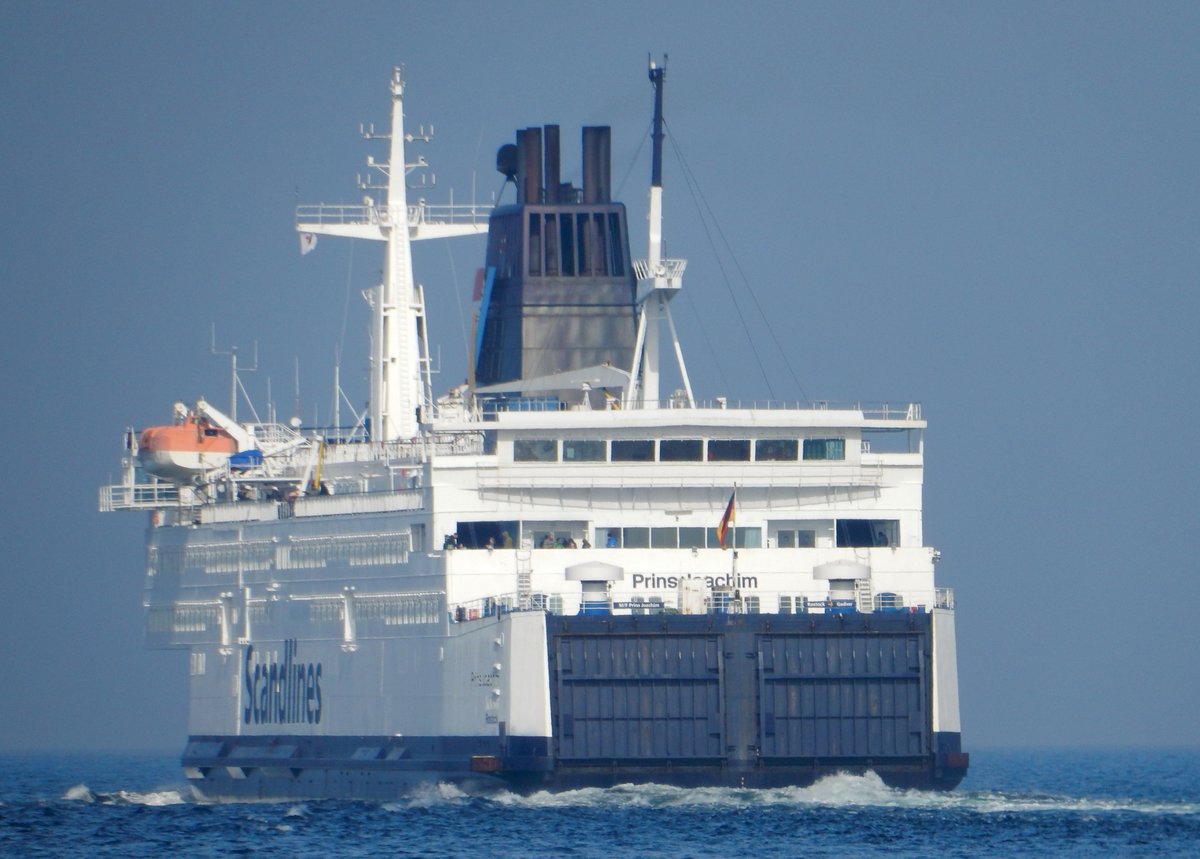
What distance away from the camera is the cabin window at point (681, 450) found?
5462 cm

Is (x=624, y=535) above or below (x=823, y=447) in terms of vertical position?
below

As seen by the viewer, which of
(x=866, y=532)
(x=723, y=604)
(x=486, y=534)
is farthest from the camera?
(x=866, y=532)

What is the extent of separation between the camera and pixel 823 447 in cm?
5522

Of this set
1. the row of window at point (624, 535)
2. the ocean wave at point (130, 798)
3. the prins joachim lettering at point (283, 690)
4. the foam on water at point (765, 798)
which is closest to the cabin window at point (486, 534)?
the row of window at point (624, 535)

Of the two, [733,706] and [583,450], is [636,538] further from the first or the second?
[733,706]

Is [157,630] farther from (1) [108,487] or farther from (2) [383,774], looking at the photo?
(2) [383,774]

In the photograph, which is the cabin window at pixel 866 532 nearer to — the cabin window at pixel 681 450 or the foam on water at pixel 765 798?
the cabin window at pixel 681 450

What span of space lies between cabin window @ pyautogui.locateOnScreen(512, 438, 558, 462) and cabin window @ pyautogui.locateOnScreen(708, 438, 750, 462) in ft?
10.4

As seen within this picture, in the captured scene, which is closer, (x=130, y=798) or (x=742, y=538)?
(x=742, y=538)

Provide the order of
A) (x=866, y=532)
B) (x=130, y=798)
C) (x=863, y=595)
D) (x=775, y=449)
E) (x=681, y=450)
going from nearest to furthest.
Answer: (x=863, y=595) → (x=681, y=450) → (x=775, y=449) → (x=866, y=532) → (x=130, y=798)

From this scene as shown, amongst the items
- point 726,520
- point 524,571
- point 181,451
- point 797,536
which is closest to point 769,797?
point 726,520

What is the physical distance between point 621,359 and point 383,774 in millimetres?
11777

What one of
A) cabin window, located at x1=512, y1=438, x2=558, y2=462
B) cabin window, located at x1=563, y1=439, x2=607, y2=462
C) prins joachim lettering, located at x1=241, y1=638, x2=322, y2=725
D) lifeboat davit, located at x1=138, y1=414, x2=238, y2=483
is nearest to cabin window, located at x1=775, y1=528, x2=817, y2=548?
cabin window, located at x1=563, y1=439, x2=607, y2=462

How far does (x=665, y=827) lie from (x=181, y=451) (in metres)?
24.5
